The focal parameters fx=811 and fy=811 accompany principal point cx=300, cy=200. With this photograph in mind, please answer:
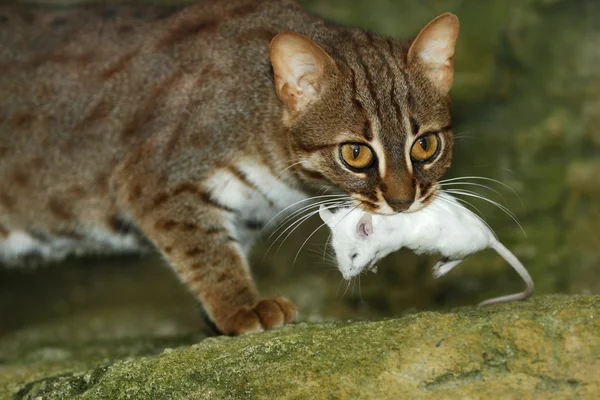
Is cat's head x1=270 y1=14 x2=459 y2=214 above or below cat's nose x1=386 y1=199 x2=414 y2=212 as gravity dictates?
above

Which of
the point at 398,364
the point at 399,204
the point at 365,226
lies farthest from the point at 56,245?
the point at 398,364

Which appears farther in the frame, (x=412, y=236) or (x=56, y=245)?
(x=56, y=245)

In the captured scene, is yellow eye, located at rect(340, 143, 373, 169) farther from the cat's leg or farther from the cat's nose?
the cat's leg

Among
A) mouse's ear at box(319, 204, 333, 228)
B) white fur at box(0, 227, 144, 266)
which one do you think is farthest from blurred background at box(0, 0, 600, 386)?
mouse's ear at box(319, 204, 333, 228)

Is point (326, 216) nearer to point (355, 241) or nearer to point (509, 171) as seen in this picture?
point (355, 241)

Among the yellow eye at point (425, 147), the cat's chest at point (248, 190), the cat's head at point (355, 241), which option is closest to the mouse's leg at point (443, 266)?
the cat's head at point (355, 241)

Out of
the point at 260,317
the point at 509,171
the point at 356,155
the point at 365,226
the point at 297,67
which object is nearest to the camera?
the point at 365,226

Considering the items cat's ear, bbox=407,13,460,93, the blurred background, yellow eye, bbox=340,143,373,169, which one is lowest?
the blurred background
